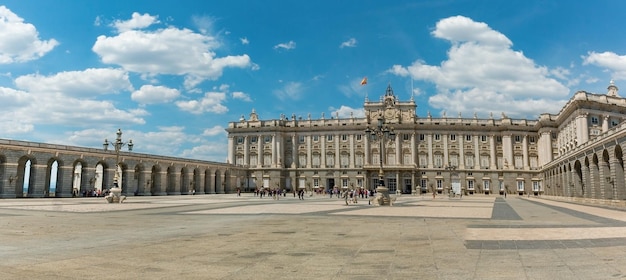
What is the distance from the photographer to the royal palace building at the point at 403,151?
9769 cm

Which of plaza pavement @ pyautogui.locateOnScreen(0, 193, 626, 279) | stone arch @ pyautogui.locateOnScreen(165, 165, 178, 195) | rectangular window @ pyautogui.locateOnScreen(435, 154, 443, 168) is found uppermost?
rectangular window @ pyautogui.locateOnScreen(435, 154, 443, 168)

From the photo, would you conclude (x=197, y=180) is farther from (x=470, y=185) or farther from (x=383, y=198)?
(x=470, y=185)

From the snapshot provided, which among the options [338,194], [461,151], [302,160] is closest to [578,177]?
[338,194]

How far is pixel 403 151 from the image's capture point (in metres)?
102

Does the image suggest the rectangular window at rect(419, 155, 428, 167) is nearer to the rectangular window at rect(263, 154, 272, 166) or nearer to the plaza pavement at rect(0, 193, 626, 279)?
the rectangular window at rect(263, 154, 272, 166)

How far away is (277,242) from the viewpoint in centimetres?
1270

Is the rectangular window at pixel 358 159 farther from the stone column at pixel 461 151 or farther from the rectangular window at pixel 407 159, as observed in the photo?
the stone column at pixel 461 151

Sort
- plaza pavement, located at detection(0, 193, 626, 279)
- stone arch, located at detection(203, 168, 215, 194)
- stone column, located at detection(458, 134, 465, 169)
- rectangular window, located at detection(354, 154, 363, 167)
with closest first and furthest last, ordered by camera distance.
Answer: plaza pavement, located at detection(0, 193, 626, 279)
stone arch, located at detection(203, 168, 215, 194)
stone column, located at detection(458, 134, 465, 169)
rectangular window, located at detection(354, 154, 363, 167)

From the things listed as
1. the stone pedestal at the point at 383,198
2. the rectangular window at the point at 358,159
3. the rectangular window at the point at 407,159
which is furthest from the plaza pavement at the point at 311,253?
the rectangular window at the point at 358,159

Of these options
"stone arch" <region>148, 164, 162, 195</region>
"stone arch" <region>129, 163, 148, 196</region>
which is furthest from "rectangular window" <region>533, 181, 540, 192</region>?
"stone arch" <region>129, 163, 148, 196</region>

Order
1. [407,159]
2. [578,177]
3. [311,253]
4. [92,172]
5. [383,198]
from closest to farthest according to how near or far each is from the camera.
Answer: [311,253] < [383,198] < [578,177] < [92,172] < [407,159]

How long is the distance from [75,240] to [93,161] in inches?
2160

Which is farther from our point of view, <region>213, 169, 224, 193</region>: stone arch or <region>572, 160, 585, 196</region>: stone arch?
<region>213, 169, 224, 193</region>: stone arch

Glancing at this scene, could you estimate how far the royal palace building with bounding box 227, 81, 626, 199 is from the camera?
9769 centimetres
